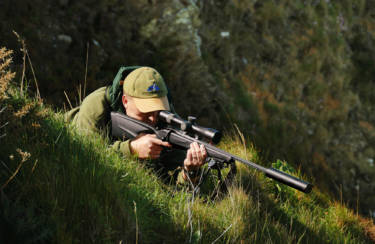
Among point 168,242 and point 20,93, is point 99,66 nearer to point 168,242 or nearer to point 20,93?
point 20,93

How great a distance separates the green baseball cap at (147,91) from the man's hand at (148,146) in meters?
0.34

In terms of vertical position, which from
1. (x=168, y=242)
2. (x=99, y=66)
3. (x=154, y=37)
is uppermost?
(x=154, y=37)

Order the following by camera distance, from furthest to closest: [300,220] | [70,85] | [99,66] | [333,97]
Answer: [333,97] → [99,66] → [70,85] → [300,220]

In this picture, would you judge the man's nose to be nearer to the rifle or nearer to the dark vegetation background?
the rifle

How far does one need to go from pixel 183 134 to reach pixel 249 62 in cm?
591

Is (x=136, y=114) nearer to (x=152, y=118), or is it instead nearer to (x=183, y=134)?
(x=152, y=118)

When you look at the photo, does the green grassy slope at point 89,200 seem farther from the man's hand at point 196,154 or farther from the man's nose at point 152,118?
the man's nose at point 152,118

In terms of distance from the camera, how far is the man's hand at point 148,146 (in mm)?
3898

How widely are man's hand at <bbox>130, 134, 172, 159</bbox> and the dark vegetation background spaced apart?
2.23 metres

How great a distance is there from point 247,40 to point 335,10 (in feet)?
12.6

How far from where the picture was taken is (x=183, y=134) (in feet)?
12.4

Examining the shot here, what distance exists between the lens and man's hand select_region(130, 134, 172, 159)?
390 centimetres

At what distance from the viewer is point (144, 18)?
24.3 ft

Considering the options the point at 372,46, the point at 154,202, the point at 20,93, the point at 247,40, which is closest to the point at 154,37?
the point at 247,40
